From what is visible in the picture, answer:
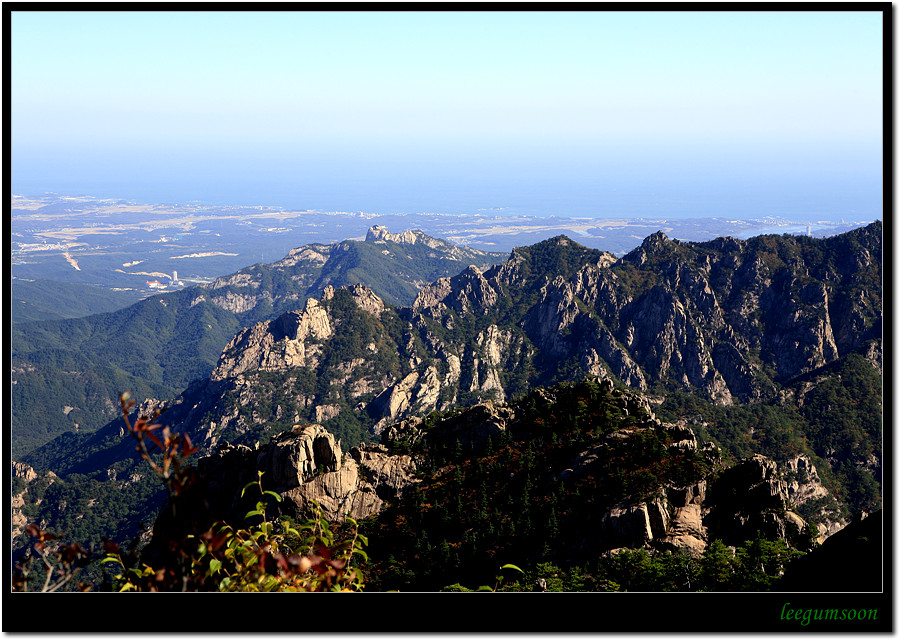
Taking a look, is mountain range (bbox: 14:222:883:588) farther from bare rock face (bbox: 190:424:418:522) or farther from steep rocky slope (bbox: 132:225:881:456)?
bare rock face (bbox: 190:424:418:522)

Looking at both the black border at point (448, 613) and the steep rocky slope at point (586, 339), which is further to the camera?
the steep rocky slope at point (586, 339)

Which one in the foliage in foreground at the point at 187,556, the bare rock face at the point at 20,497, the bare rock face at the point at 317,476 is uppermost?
the foliage in foreground at the point at 187,556

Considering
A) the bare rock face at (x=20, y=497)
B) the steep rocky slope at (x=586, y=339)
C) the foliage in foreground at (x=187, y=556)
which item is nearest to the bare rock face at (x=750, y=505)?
the foliage in foreground at (x=187, y=556)

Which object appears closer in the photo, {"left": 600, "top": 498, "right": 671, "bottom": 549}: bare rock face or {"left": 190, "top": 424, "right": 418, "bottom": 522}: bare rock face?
{"left": 600, "top": 498, "right": 671, "bottom": 549}: bare rock face

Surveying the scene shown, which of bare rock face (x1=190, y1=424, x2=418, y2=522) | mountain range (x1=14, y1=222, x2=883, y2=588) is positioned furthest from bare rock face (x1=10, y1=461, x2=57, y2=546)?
bare rock face (x1=190, y1=424, x2=418, y2=522)

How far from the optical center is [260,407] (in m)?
110

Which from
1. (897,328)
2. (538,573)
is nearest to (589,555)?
(538,573)

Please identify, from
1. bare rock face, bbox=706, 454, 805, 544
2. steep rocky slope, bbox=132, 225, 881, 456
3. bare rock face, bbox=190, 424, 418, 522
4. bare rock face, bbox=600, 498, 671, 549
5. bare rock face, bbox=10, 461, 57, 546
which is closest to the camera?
bare rock face, bbox=600, 498, 671, 549

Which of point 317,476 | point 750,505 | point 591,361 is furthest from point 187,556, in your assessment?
point 591,361

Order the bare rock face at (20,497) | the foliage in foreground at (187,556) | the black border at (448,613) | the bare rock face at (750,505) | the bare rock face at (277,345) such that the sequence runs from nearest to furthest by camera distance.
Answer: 1. the foliage in foreground at (187,556)
2. the black border at (448,613)
3. the bare rock face at (750,505)
4. the bare rock face at (20,497)
5. the bare rock face at (277,345)

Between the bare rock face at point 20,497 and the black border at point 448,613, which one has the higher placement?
the black border at point 448,613

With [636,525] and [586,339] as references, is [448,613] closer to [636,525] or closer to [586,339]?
[636,525]

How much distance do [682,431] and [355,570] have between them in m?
28.2

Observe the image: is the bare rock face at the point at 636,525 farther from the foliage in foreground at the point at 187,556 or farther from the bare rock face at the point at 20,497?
the bare rock face at the point at 20,497
